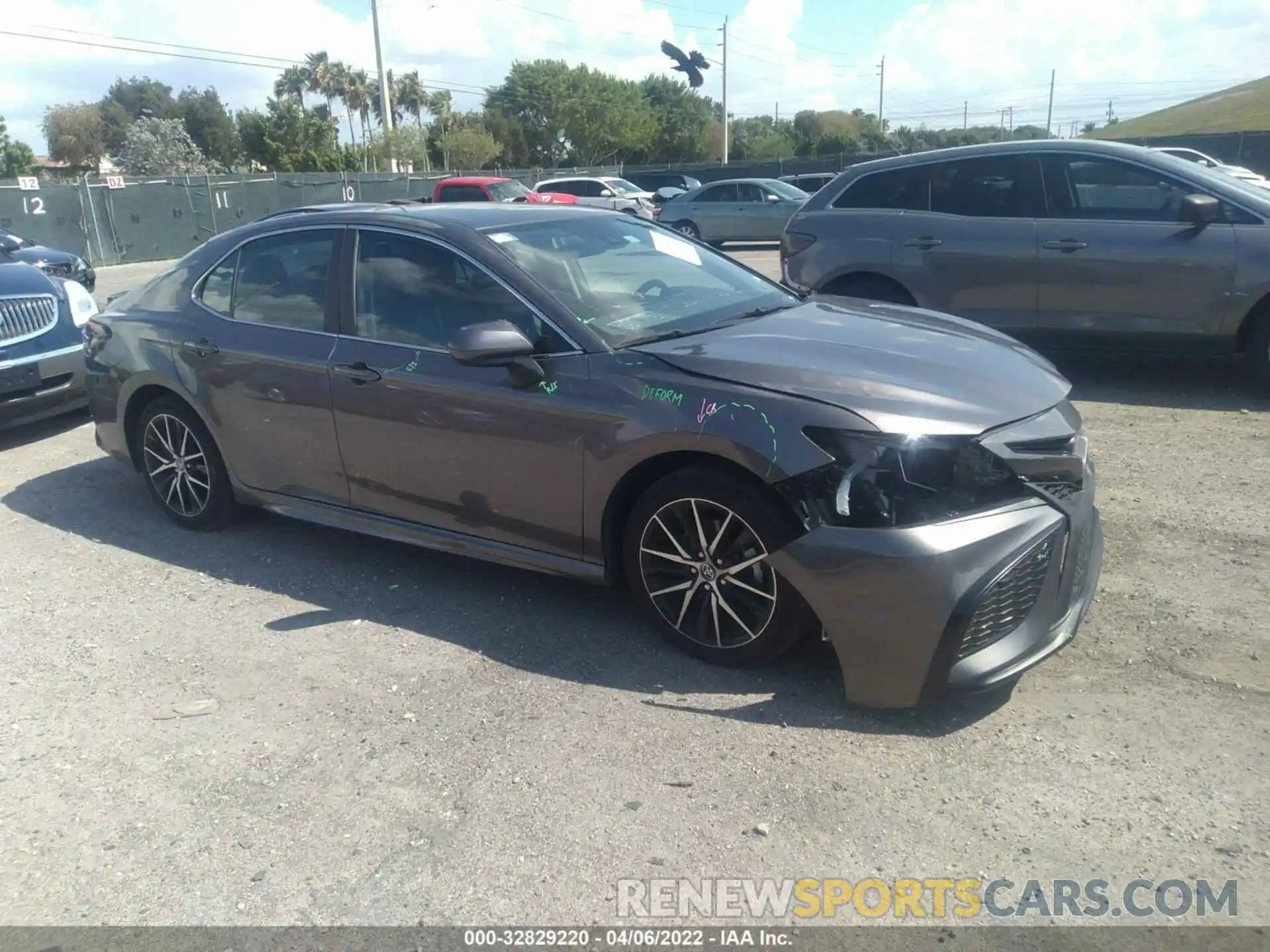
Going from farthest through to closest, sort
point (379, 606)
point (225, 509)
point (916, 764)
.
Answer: point (225, 509), point (379, 606), point (916, 764)

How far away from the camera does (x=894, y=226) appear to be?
7848 mm

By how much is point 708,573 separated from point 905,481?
80cm

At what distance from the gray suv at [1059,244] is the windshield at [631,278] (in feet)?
10.4

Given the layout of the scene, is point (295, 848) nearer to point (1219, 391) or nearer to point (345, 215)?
point (345, 215)

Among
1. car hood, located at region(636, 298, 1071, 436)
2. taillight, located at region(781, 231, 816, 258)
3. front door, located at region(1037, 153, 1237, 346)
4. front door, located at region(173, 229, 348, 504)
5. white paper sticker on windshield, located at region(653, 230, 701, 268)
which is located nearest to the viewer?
car hood, located at region(636, 298, 1071, 436)

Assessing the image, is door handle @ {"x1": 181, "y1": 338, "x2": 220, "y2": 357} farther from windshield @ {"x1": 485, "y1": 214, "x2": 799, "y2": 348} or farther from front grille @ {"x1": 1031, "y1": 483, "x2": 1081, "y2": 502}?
front grille @ {"x1": 1031, "y1": 483, "x2": 1081, "y2": 502}

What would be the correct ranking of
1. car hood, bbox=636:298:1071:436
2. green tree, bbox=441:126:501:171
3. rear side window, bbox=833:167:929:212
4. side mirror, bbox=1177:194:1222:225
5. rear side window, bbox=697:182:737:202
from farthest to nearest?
green tree, bbox=441:126:501:171 < rear side window, bbox=697:182:737:202 < rear side window, bbox=833:167:929:212 < side mirror, bbox=1177:194:1222:225 < car hood, bbox=636:298:1071:436

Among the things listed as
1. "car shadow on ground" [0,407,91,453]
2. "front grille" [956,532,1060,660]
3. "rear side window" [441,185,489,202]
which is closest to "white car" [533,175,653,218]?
"rear side window" [441,185,489,202]

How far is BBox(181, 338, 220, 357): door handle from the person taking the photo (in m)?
5.07

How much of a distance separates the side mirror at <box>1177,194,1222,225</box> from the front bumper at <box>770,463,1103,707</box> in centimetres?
448

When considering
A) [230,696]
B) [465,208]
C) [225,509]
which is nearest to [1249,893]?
[230,696]

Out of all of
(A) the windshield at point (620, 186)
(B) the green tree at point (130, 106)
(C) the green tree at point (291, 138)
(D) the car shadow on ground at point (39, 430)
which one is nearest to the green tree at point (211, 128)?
(B) the green tree at point (130, 106)


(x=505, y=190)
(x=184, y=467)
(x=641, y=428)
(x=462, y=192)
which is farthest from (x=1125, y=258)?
(x=462, y=192)

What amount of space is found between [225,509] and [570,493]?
7.77 feet
